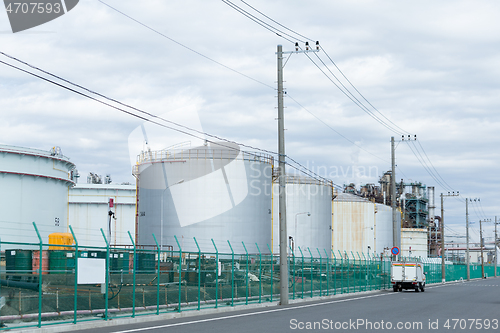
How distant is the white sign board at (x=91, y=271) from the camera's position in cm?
1623

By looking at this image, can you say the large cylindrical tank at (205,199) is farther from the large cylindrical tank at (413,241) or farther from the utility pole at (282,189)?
the large cylindrical tank at (413,241)

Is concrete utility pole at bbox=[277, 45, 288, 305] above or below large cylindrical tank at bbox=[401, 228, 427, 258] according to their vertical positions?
above

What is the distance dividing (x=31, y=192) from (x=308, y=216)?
3173 centimetres

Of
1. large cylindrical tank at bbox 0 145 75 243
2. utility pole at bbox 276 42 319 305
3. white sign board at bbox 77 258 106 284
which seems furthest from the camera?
large cylindrical tank at bbox 0 145 75 243

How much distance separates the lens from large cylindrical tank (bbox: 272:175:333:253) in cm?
5947

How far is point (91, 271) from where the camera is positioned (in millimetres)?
16547

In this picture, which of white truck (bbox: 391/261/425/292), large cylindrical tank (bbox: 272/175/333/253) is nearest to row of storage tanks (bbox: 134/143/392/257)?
white truck (bbox: 391/261/425/292)

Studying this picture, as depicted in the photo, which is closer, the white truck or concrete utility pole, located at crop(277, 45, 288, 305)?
concrete utility pole, located at crop(277, 45, 288, 305)

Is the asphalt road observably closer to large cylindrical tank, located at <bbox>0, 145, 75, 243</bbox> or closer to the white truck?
the white truck

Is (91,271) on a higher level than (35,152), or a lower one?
lower

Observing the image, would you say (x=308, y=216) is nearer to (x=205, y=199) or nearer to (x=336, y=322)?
(x=205, y=199)

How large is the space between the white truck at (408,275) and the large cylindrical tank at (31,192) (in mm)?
24079

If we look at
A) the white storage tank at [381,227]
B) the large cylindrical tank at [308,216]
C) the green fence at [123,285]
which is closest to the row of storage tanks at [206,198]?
the green fence at [123,285]

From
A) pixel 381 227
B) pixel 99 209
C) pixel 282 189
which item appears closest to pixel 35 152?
pixel 282 189
